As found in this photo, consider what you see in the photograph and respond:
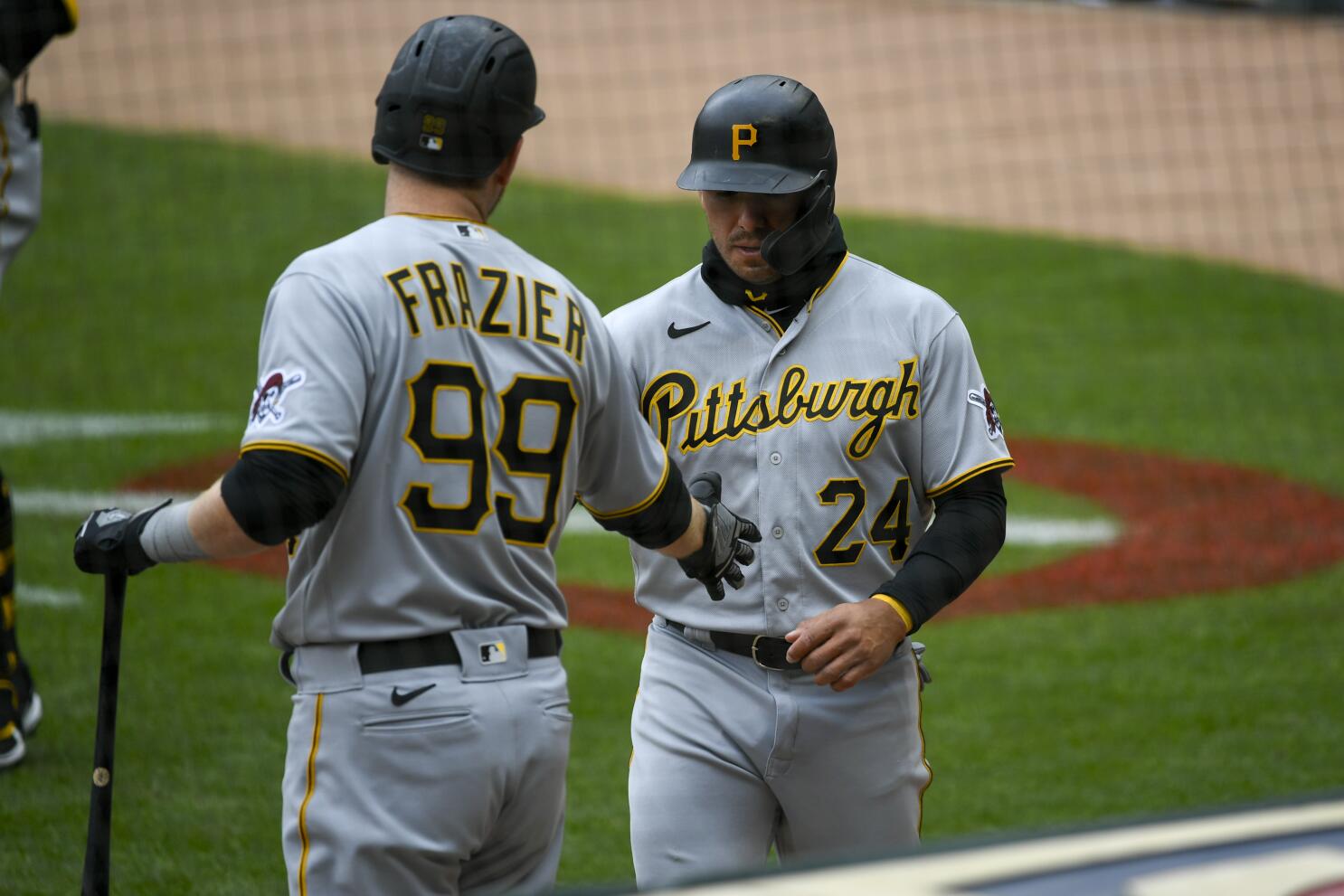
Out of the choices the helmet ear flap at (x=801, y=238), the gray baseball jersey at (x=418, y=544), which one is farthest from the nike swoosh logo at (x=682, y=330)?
the gray baseball jersey at (x=418, y=544)

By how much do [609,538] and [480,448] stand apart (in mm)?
6468

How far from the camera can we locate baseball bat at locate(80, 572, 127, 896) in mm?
2953

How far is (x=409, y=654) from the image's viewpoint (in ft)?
8.73

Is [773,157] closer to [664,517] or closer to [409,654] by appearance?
[664,517]

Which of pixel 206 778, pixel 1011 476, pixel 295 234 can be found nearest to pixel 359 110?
pixel 295 234

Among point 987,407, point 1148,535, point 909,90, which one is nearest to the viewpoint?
point 987,407

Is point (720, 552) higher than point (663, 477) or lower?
lower

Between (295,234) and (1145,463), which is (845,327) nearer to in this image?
(1145,463)

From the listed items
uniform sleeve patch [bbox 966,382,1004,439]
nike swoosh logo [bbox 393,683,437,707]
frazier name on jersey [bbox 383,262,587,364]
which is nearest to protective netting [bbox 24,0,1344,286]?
uniform sleeve patch [bbox 966,382,1004,439]

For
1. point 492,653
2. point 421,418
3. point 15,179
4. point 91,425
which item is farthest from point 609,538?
point 421,418

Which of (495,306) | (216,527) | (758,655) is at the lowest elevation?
(758,655)

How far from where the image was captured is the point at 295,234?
1514 centimetres

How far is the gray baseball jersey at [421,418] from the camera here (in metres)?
2.54

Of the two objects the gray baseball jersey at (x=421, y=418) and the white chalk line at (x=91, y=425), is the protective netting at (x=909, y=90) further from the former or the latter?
the gray baseball jersey at (x=421, y=418)
